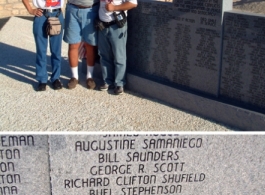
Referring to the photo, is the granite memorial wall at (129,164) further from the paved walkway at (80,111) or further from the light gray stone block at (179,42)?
the light gray stone block at (179,42)

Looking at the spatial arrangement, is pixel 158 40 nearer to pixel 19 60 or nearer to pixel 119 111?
pixel 119 111

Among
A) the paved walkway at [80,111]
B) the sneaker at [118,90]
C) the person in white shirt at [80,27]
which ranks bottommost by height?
the paved walkway at [80,111]

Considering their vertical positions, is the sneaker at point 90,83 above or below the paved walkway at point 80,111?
above

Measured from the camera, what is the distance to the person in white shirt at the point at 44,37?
5.83 meters

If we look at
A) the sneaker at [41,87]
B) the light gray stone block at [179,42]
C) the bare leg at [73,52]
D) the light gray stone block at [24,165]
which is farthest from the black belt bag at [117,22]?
the light gray stone block at [24,165]

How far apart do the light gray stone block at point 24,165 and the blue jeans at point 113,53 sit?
2.65m

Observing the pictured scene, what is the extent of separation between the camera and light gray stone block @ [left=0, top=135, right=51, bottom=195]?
3467 mm

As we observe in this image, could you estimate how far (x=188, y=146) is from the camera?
368 cm

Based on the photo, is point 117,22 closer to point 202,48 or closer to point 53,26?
point 53,26

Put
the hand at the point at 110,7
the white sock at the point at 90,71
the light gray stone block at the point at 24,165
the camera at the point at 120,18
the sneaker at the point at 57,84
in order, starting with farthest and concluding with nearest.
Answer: the white sock at the point at 90,71 < the sneaker at the point at 57,84 < the camera at the point at 120,18 < the hand at the point at 110,7 < the light gray stone block at the point at 24,165

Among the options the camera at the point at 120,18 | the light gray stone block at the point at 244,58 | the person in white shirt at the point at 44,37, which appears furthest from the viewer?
the person in white shirt at the point at 44,37

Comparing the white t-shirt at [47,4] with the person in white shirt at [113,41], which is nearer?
the person in white shirt at [113,41]

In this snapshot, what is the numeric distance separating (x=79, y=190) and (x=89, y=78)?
9.46ft

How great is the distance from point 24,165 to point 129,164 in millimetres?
832
